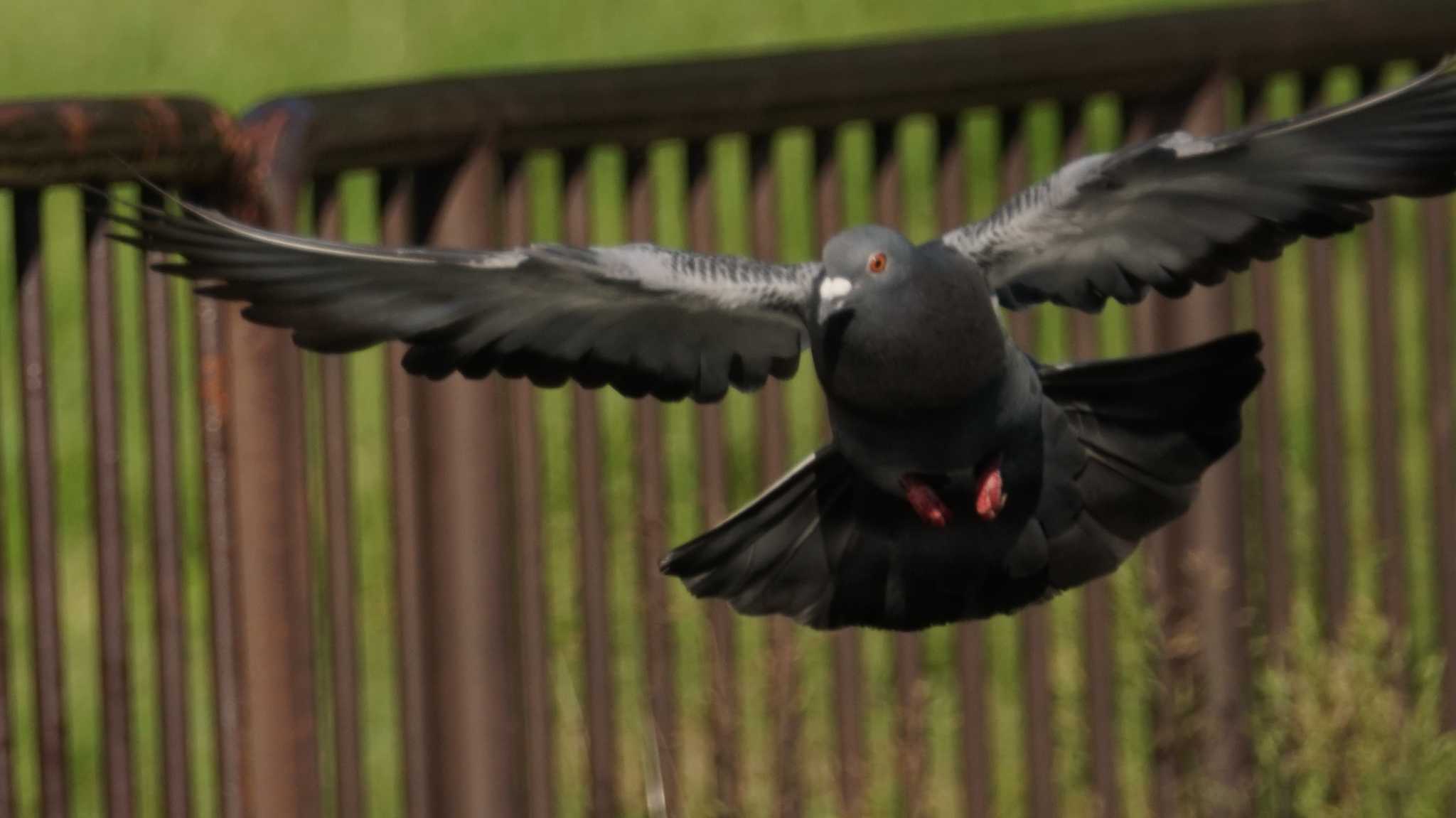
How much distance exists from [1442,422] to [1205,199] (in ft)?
4.97

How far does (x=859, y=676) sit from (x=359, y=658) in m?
0.84

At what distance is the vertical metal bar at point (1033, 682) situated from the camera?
4.69 metres

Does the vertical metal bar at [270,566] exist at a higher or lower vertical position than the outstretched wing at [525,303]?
A: lower

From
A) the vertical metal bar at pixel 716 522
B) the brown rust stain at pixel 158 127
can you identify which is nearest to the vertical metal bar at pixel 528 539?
the vertical metal bar at pixel 716 522

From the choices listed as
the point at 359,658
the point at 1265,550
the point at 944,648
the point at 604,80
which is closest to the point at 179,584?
the point at 359,658

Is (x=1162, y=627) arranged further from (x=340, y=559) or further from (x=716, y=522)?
(x=340, y=559)

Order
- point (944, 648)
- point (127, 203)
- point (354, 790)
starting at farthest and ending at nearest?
point (944, 648)
point (354, 790)
point (127, 203)

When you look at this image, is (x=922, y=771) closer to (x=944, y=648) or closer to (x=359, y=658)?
(x=359, y=658)

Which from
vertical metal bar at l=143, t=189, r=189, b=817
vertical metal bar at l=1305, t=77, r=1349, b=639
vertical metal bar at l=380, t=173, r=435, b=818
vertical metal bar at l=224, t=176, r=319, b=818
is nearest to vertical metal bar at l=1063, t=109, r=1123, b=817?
vertical metal bar at l=1305, t=77, r=1349, b=639

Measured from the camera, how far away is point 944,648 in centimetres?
651

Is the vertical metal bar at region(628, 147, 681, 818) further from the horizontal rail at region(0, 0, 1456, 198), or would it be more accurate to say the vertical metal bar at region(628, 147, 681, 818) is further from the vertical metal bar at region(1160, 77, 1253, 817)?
the vertical metal bar at region(1160, 77, 1253, 817)

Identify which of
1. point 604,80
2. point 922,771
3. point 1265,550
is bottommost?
point 922,771

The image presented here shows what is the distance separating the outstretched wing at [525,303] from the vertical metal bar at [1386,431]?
1.61 meters

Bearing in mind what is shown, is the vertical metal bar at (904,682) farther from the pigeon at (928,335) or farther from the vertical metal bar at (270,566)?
the vertical metal bar at (270,566)
